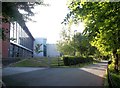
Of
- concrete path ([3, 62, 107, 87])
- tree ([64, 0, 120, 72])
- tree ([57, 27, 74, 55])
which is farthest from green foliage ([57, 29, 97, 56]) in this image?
tree ([64, 0, 120, 72])

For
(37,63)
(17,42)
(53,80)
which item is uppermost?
(17,42)

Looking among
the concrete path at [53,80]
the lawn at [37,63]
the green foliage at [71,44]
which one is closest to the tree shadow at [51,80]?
the concrete path at [53,80]

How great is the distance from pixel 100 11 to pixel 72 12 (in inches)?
68.0

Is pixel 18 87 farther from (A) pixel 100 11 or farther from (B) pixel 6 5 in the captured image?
(A) pixel 100 11

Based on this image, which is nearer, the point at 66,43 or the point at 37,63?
the point at 37,63

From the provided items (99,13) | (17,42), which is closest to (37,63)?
(17,42)

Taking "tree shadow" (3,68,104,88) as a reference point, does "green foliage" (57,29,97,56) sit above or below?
above

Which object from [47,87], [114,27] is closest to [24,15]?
[47,87]

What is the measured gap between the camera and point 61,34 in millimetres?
64375

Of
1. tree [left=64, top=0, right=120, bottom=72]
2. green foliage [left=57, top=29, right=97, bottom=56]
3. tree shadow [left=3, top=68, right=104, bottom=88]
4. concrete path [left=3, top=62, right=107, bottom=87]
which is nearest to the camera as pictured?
tree [left=64, top=0, right=120, bottom=72]

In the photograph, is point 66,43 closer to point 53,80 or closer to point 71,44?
point 71,44

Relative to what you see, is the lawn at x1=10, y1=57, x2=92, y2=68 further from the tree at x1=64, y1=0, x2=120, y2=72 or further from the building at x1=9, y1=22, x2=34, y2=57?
the tree at x1=64, y1=0, x2=120, y2=72

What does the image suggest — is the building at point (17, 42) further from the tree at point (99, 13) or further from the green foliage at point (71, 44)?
the tree at point (99, 13)

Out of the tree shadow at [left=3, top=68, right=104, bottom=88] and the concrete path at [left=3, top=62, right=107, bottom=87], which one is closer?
the tree shadow at [left=3, top=68, right=104, bottom=88]
